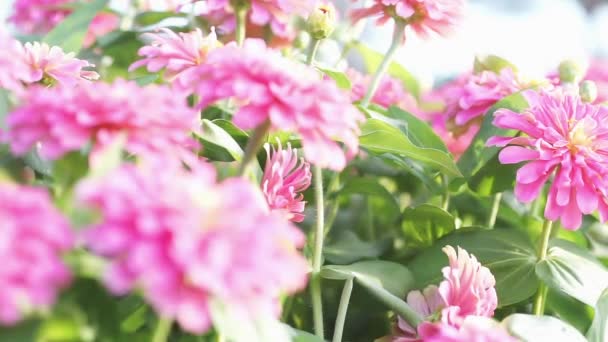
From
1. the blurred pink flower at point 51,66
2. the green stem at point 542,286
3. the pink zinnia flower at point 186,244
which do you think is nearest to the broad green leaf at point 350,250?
the green stem at point 542,286

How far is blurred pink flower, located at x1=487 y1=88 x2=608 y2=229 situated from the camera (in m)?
0.58

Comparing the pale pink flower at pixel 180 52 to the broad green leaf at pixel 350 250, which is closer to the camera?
the pale pink flower at pixel 180 52

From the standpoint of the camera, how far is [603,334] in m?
0.56

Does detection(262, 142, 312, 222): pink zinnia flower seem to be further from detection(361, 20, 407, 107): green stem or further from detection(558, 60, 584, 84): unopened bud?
detection(558, 60, 584, 84): unopened bud

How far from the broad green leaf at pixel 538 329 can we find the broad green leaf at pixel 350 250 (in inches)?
6.8

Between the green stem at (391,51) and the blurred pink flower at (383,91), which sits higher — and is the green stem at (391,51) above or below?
above

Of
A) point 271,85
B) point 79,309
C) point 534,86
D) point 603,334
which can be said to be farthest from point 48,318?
point 534,86

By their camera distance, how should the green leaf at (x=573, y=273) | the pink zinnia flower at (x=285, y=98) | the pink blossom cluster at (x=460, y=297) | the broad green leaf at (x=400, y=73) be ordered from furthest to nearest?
the broad green leaf at (x=400, y=73) < the green leaf at (x=573, y=273) < the pink blossom cluster at (x=460, y=297) < the pink zinnia flower at (x=285, y=98)

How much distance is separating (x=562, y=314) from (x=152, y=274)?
456 mm

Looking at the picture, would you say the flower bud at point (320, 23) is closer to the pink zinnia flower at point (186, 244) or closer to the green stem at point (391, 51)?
the green stem at point (391, 51)

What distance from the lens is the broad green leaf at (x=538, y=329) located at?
1.66ft

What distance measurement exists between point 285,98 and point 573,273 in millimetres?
335

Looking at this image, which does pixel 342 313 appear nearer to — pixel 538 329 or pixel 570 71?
pixel 538 329

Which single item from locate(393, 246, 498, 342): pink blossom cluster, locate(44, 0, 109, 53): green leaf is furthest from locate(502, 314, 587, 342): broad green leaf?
locate(44, 0, 109, 53): green leaf
